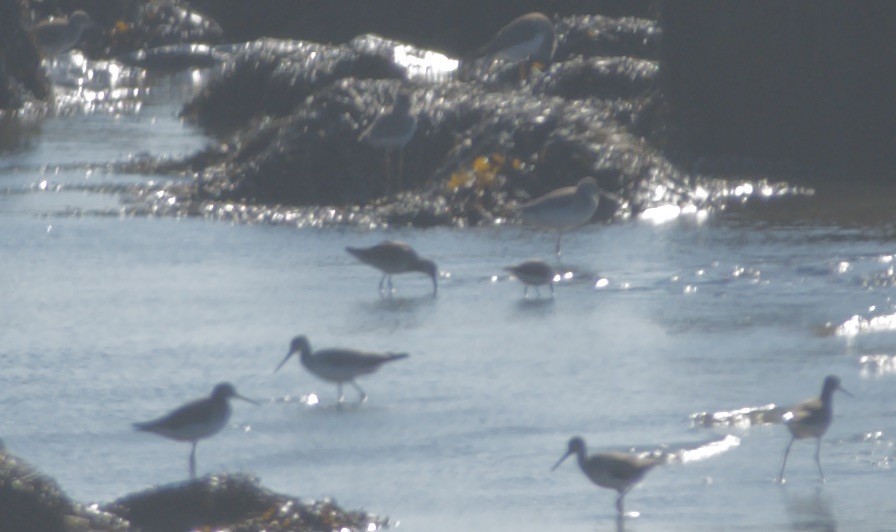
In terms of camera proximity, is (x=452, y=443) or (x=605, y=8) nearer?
(x=452, y=443)

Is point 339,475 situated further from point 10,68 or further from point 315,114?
point 10,68

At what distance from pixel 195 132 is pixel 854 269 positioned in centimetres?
1126

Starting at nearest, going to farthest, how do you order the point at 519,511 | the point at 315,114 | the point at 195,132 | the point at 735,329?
1. the point at 519,511
2. the point at 735,329
3. the point at 315,114
4. the point at 195,132

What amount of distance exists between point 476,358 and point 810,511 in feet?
9.37

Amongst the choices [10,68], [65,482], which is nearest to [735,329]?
[65,482]

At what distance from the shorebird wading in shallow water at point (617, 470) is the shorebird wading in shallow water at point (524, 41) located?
14.5 m

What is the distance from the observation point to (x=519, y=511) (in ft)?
22.2

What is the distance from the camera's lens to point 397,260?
1098 centimetres

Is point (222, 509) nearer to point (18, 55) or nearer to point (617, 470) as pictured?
point (617, 470)

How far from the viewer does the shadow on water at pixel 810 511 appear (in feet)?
21.4

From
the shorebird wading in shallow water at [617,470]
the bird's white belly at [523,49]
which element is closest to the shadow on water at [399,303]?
the shorebird wading in shallow water at [617,470]

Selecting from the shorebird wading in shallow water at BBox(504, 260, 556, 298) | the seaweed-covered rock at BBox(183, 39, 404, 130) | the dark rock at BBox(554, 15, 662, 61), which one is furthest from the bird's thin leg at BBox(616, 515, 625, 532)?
the dark rock at BBox(554, 15, 662, 61)

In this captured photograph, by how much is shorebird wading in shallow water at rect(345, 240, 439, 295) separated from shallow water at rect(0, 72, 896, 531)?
18 centimetres

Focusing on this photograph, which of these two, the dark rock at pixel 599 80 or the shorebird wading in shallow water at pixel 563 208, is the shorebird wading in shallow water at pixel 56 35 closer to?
the dark rock at pixel 599 80
